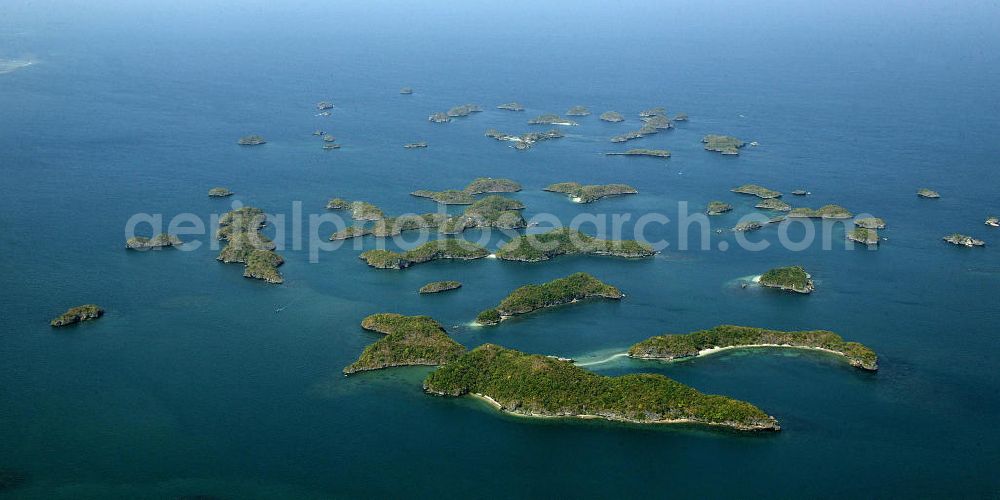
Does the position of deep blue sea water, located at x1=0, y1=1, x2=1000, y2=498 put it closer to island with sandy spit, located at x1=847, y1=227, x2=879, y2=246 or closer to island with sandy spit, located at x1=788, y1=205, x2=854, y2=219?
island with sandy spit, located at x1=847, y1=227, x2=879, y2=246

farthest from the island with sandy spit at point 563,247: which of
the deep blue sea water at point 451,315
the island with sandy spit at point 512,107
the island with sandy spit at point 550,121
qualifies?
the island with sandy spit at point 512,107

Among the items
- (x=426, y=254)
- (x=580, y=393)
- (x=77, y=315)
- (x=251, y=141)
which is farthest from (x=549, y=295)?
(x=251, y=141)

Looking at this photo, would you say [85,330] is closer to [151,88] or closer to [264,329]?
[264,329]

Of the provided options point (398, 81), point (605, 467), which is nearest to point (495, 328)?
point (605, 467)

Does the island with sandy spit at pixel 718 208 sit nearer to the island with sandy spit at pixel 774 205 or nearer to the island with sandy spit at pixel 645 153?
the island with sandy spit at pixel 774 205

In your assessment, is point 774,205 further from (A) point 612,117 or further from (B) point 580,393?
(B) point 580,393

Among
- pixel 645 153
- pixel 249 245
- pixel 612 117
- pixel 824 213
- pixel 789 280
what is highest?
pixel 612 117
